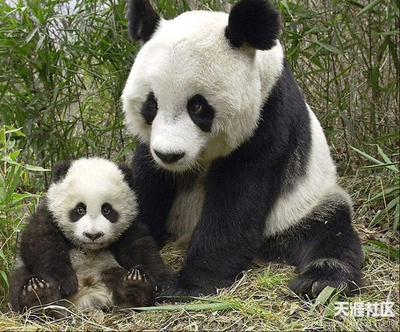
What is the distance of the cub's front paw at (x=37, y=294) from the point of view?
326 centimetres

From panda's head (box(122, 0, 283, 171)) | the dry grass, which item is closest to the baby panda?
the dry grass

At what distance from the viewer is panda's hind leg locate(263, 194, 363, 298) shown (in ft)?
11.4

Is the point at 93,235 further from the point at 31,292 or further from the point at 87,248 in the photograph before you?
the point at 31,292

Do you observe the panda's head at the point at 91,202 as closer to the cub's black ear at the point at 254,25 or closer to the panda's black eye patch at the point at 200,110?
the panda's black eye patch at the point at 200,110

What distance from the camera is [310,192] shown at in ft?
13.1

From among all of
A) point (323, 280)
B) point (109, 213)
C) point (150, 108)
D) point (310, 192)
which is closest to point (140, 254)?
point (109, 213)

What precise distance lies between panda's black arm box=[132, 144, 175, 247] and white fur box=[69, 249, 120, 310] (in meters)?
0.36

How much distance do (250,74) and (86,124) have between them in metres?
1.99

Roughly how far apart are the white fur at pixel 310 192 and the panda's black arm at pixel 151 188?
578 mm

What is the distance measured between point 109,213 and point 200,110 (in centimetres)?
67

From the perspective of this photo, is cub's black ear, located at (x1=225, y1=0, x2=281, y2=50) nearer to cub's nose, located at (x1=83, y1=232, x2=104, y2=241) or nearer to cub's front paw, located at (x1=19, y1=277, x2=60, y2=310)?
cub's nose, located at (x1=83, y1=232, x2=104, y2=241)

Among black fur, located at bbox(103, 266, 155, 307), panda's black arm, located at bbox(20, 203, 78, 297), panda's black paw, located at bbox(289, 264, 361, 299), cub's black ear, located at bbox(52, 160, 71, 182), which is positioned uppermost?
cub's black ear, located at bbox(52, 160, 71, 182)

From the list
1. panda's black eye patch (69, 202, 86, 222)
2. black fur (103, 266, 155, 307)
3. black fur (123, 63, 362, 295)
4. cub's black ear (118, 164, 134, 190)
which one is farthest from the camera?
cub's black ear (118, 164, 134, 190)

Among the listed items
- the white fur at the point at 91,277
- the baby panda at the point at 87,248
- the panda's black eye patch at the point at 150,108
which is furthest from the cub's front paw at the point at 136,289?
the panda's black eye patch at the point at 150,108
